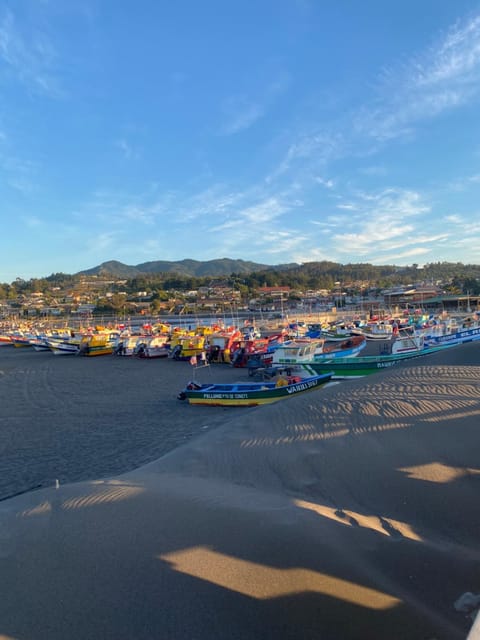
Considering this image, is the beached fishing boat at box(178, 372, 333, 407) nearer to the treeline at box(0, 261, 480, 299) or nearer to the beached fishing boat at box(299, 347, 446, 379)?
the beached fishing boat at box(299, 347, 446, 379)

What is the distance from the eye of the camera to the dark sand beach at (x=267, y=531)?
4.22 metres

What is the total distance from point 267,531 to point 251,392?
11.6m

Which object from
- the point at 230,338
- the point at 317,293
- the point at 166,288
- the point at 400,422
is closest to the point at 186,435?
the point at 400,422

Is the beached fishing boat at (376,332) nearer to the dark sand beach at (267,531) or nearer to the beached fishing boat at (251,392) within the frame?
the beached fishing boat at (251,392)

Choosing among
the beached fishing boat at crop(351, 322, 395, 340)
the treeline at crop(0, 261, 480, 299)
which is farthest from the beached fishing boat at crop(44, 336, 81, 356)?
the treeline at crop(0, 261, 480, 299)

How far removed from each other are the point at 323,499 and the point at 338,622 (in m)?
2.91

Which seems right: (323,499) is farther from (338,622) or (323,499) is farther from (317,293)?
(317,293)

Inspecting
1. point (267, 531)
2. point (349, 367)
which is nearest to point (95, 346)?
point (349, 367)

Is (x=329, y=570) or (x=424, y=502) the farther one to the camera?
(x=424, y=502)

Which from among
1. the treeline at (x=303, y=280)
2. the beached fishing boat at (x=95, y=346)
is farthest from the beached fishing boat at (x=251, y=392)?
the treeline at (x=303, y=280)

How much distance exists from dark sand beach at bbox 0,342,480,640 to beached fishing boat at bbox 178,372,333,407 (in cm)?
462

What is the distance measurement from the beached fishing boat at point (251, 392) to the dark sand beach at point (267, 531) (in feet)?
15.1

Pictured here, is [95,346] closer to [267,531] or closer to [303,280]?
[267,531]

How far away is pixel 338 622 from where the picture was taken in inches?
160
